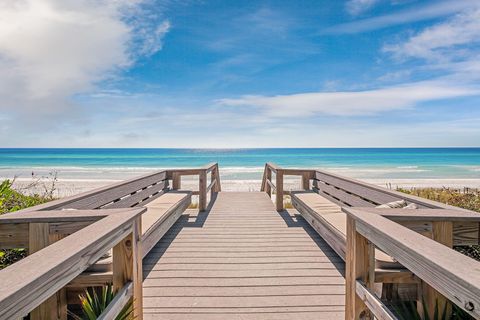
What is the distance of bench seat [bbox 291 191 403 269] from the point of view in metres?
2.34

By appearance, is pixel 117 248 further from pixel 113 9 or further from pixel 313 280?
pixel 113 9

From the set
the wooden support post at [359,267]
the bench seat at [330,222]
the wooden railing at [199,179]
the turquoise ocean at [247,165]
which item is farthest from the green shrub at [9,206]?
the turquoise ocean at [247,165]

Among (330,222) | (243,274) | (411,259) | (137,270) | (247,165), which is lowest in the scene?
(247,165)

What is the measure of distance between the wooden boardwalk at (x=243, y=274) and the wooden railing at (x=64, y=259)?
730mm

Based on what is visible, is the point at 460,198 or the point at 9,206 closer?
the point at 9,206

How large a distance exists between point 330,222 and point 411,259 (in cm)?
Result: 260

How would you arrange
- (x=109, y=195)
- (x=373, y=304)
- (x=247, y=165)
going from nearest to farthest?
(x=373, y=304) < (x=109, y=195) < (x=247, y=165)

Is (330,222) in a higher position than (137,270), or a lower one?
lower

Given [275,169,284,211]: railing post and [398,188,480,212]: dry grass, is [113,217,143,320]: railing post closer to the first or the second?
[275,169,284,211]: railing post

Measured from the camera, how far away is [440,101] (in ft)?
157

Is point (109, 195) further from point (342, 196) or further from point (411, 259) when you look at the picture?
point (342, 196)

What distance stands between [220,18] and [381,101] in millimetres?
26626

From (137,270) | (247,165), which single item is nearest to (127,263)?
(137,270)

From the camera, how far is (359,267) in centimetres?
186
